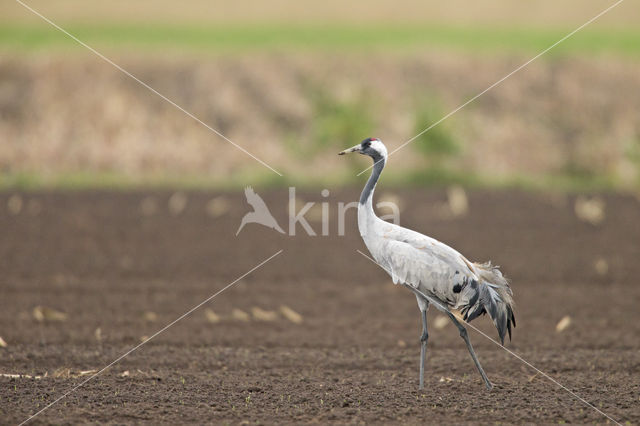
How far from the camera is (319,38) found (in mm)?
37156

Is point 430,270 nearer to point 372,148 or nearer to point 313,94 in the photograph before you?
point 372,148

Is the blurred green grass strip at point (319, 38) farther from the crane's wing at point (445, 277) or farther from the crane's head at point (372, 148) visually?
the crane's wing at point (445, 277)

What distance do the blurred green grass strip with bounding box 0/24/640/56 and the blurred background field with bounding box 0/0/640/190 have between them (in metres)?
0.14

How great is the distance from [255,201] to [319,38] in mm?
19416

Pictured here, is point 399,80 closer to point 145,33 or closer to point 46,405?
point 145,33

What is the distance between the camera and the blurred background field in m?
23.0

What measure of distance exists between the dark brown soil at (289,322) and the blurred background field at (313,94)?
174 inches

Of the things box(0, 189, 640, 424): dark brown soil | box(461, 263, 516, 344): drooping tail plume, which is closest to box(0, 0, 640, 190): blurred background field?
box(0, 189, 640, 424): dark brown soil

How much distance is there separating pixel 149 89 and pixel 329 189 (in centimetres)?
1364

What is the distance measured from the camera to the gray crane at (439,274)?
7.30 metres

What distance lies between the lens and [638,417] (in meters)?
6.83
